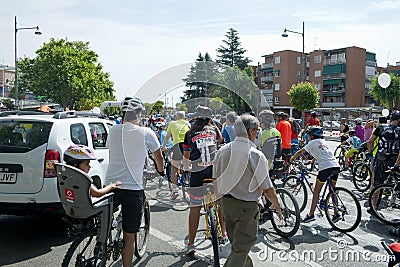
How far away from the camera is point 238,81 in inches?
172

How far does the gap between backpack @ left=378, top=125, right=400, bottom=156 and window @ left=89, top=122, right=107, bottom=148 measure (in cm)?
536

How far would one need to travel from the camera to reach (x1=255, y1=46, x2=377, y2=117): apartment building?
66.2 meters

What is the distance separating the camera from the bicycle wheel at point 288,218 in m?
5.48

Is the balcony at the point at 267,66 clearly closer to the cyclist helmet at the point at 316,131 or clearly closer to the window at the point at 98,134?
the cyclist helmet at the point at 316,131

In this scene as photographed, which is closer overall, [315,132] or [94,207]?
[94,207]

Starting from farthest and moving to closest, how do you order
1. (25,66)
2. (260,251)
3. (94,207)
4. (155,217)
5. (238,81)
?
1. (25,66)
2. (155,217)
3. (260,251)
4. (238,81)
5. (94,207)

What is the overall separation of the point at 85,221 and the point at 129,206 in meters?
0.44

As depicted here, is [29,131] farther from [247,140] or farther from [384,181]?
[384,181]

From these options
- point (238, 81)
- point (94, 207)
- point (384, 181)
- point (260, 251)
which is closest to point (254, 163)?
point (238, 81)

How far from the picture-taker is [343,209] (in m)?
5.90

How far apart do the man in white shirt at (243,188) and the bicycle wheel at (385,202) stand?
3.85 m

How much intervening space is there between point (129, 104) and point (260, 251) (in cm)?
269

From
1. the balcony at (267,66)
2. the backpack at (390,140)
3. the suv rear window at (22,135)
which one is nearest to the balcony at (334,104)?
the balcony at (267,66)

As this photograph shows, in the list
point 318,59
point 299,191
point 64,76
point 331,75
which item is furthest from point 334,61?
point 299,191
